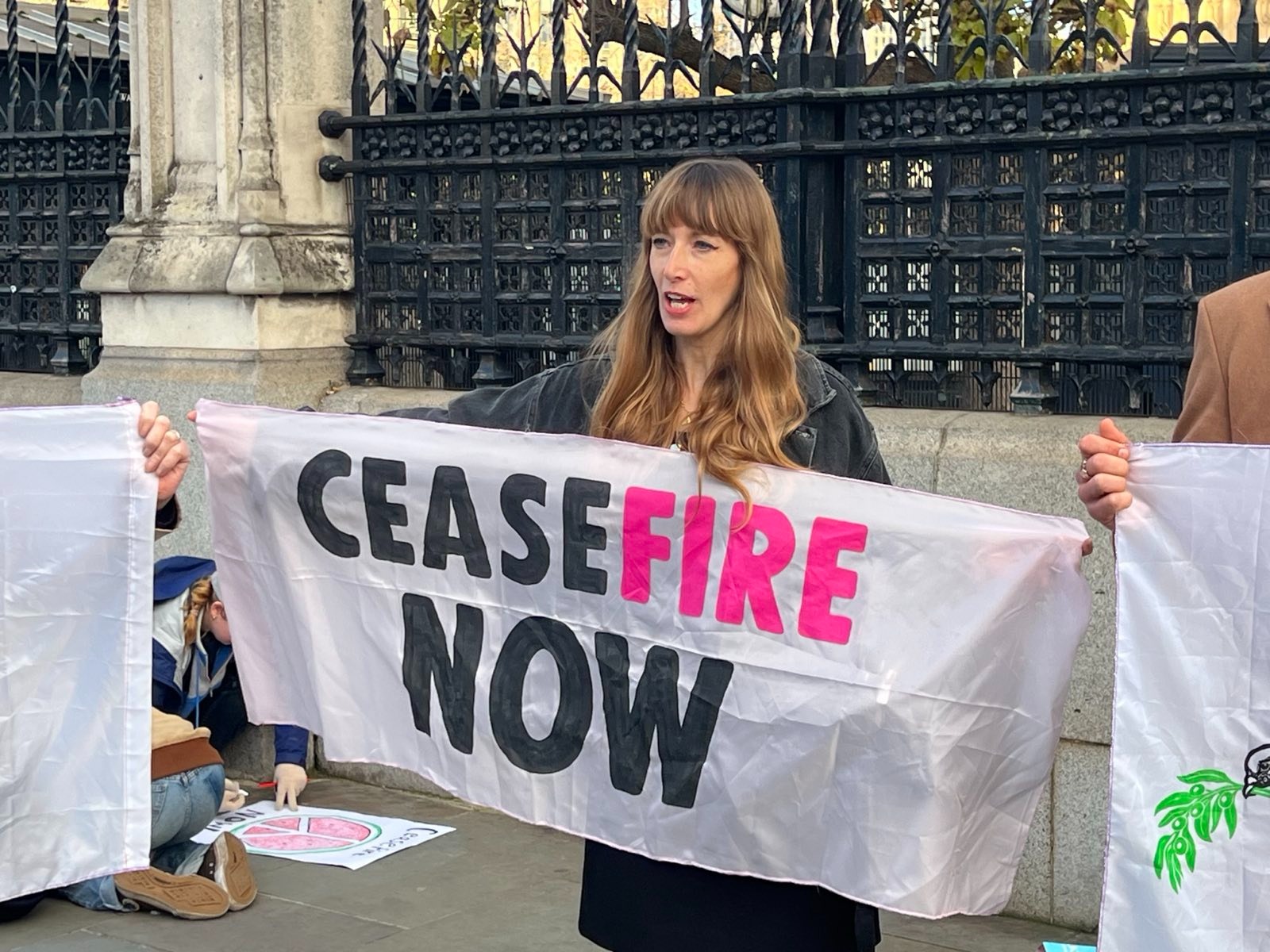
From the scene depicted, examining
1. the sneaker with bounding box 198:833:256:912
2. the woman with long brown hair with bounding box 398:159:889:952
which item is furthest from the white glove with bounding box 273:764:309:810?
the woman with long brown hair with bounding box 398:159:889:952

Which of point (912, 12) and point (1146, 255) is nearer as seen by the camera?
point (1146, 255)

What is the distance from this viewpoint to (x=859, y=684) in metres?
3.60

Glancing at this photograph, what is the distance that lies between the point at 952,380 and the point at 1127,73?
1115 millimetres

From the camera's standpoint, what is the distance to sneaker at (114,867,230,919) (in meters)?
5.73

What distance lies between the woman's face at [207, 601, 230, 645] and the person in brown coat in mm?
3639

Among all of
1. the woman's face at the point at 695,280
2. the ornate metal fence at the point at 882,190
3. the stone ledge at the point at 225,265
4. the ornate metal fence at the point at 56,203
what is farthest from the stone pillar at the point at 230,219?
the woman's face at the point at 695,280

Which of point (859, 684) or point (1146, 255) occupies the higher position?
point (1146, 255)

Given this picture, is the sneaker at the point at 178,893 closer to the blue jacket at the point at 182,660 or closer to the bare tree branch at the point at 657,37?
the blue jacket at the point at 182,660

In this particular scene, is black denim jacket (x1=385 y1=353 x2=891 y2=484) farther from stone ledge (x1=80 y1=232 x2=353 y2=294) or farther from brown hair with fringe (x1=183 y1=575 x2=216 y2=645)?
stone ledge (x1=80 y1=232 x2=353 y2=294)

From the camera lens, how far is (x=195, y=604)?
20.8 ft

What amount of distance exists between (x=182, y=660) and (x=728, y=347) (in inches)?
136

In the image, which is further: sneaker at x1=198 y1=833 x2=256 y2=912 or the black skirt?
sneaker at x1=198 y1=833 x2=256 y2=912

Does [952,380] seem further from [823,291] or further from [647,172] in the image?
[647,172]

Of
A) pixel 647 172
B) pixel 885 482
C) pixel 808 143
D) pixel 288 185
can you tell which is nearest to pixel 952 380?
pixel 808 143
